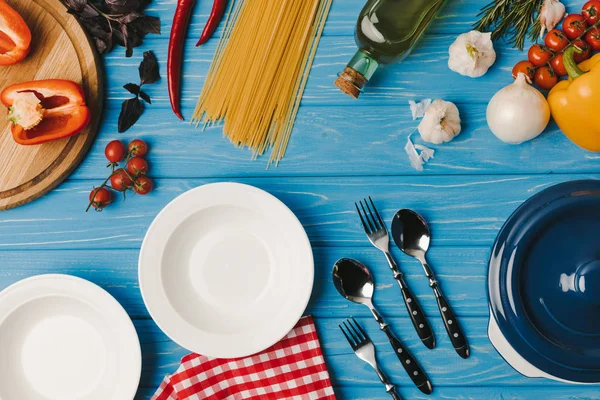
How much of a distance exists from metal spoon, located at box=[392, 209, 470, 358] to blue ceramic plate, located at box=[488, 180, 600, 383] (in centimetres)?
13

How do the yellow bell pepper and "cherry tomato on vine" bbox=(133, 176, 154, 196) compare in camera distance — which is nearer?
the yellow bell pepper

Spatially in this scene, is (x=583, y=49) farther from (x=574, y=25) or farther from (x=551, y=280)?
(x=551, y=280)

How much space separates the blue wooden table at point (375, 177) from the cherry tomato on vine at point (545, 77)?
0.06 m

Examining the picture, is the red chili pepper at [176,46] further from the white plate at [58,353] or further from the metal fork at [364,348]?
the metal fork at [364,348]

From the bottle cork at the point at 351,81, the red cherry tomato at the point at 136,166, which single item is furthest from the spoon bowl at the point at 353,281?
the red cherry tomato at the point at 136,166

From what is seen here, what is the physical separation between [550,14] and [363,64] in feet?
1.28

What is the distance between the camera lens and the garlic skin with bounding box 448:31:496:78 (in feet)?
3.35

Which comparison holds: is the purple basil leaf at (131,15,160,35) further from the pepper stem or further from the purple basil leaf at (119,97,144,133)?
the pepper stem

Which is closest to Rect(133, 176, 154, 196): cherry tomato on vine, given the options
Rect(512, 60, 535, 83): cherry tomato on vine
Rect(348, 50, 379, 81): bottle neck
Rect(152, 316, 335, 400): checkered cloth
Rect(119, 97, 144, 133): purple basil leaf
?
Rect(119, 97, 144, 133): purple basil leaf

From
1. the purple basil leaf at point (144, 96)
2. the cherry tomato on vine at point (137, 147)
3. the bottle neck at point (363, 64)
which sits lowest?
the cherry tomato on vine at point (137, 147)

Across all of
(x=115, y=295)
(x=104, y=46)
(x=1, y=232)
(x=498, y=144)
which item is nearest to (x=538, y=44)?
(x=498, y=144)

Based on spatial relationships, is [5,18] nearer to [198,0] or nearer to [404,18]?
[198,0]

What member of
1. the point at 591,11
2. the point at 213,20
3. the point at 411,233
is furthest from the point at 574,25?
the point at 213,20

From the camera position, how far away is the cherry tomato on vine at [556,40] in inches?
39.8
